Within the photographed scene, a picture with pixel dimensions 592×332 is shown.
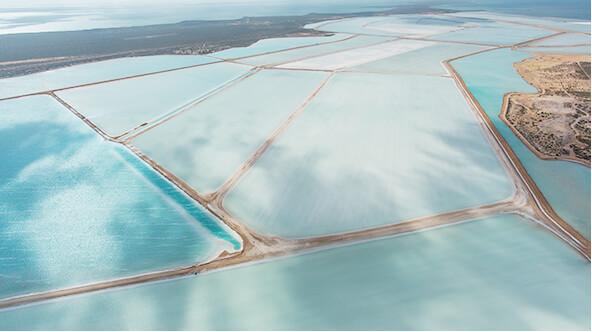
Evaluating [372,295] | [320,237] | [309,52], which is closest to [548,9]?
[309,52]

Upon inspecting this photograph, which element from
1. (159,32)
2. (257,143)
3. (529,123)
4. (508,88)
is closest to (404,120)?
(529,123)

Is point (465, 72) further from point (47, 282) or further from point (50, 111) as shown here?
point (50, 111)

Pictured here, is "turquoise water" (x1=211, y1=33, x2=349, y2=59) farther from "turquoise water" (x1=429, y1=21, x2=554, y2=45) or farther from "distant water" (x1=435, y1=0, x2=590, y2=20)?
"distant water" (x1=435, y1=0, x2=590, y2=20)

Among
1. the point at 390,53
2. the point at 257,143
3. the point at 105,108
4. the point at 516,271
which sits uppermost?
the point at 390,53

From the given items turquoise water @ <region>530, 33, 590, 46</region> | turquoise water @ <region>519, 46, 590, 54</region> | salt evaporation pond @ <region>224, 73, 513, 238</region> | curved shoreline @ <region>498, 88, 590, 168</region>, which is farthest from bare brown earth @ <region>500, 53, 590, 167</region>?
turquoise water @ <region>530, 33, 590, 46</region>

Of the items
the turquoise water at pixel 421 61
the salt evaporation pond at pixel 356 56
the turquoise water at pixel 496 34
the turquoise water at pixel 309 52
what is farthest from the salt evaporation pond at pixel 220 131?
the turquoise water at pixel 496 34

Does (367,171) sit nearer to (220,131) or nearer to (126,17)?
(220,131)
